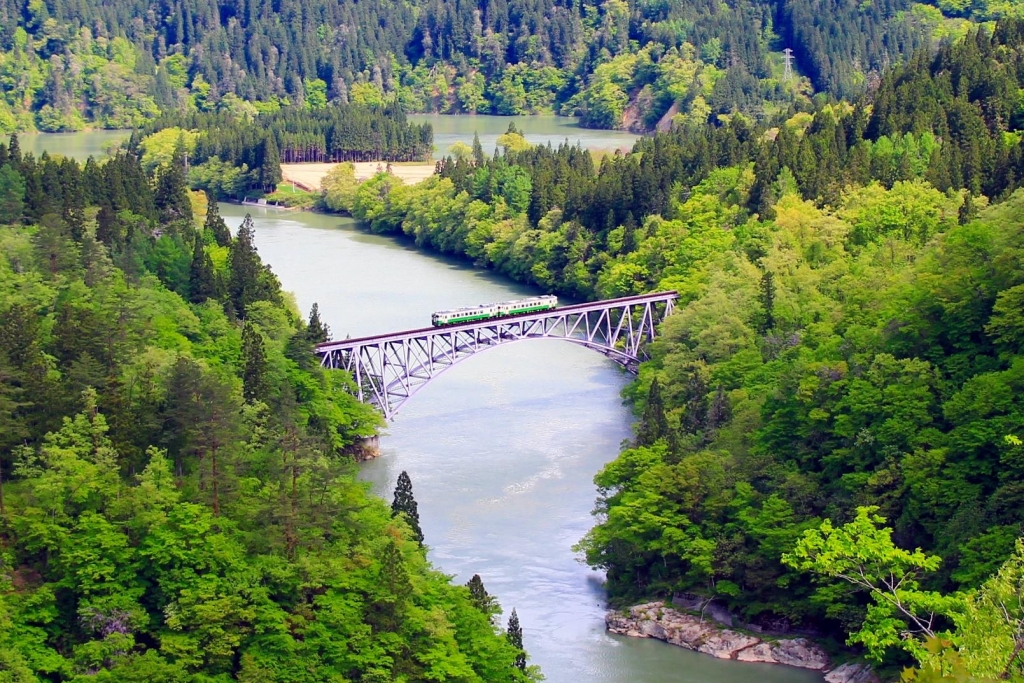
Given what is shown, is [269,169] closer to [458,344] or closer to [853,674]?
[458,344]

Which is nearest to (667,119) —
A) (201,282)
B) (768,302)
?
→ (768,302)

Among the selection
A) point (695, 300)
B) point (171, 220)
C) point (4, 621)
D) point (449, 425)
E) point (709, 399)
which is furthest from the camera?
point (171, 220)

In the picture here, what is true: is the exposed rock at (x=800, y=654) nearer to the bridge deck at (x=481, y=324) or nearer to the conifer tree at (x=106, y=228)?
the bridge deck at (x=481, y=324)

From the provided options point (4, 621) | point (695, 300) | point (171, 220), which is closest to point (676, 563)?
point (4, 621)

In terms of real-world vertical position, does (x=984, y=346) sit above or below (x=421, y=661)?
above

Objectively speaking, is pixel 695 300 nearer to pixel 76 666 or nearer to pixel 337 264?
pixel 337 264

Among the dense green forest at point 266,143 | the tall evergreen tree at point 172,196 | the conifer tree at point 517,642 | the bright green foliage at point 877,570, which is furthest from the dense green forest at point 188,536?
the dense green forest at point 266,143
